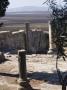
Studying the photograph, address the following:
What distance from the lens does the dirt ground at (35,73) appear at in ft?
43.6

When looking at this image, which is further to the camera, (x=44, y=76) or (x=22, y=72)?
(x=44, y=76)

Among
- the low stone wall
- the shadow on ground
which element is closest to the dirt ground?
the shadow on ground

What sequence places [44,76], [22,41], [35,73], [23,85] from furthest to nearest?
[22,41] → [35,73] → [44,76] → [23,85]

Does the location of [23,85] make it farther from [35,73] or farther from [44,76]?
[35,73]

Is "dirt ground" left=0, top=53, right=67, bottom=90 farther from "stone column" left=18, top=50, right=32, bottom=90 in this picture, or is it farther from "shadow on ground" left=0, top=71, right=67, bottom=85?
"stone column" left=18, top=50, right=32, bottom=90

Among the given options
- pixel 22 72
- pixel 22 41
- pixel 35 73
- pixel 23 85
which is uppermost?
pixel 22 72

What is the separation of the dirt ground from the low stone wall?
2782mm

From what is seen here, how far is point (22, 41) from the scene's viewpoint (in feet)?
74.8

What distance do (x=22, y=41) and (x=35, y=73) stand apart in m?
7.62

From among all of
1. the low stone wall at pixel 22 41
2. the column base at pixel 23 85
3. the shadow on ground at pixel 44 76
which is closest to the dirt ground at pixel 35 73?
the shadow on ground at pixel 44 76

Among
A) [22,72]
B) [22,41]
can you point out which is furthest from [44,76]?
[22,41]

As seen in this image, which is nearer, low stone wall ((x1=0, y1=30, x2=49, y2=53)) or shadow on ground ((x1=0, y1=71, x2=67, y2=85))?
shadow on ground ((x1=0, y1=71, x2=67, y2=85))

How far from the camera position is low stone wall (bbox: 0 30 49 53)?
22.6 m

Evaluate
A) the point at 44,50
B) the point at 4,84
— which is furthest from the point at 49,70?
the point at 44,50
